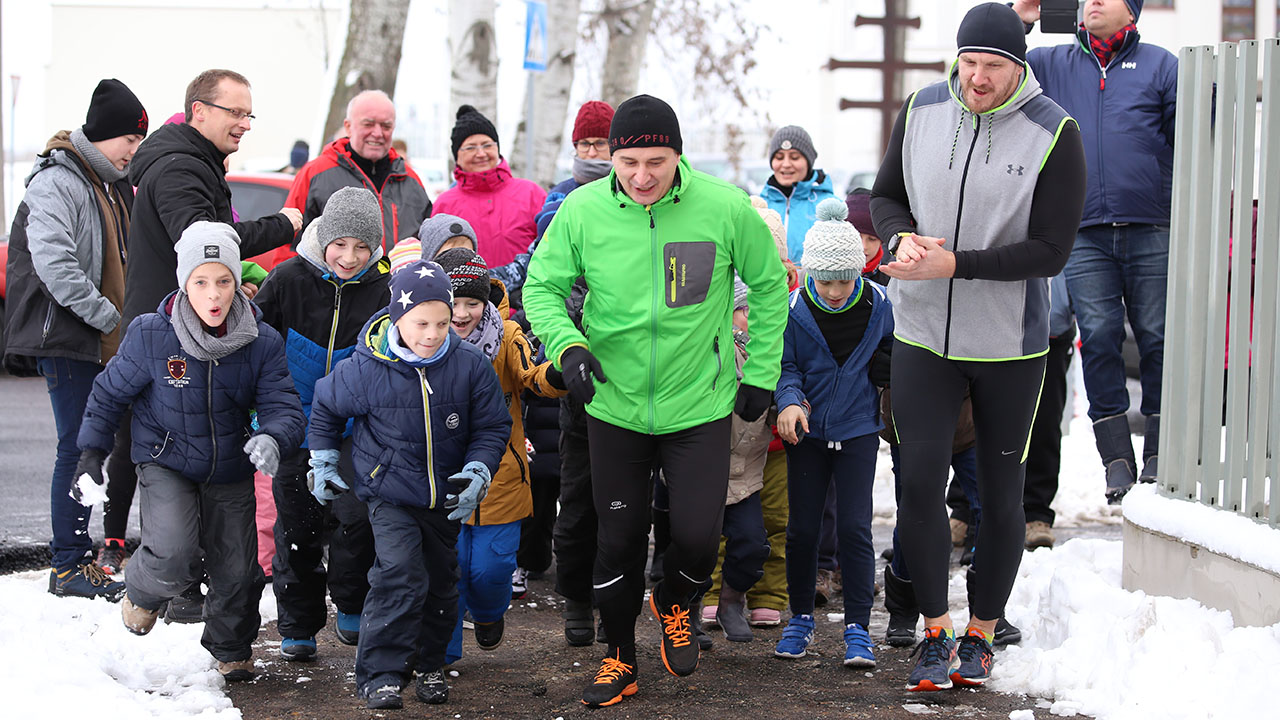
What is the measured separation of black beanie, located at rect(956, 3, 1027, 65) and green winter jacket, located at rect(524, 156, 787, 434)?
→ 3.04 ft

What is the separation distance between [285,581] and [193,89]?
215 centimetres

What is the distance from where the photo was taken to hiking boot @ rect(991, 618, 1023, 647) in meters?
5.33

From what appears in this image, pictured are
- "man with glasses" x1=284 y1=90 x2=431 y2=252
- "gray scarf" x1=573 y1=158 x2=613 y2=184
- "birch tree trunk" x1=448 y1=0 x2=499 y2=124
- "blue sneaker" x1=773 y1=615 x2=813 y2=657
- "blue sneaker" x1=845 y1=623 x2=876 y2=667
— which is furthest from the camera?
"birch tree trunk" x1=448 y1=0 x2=499 y2=124

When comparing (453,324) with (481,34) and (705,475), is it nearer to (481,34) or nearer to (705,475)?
(705,475)

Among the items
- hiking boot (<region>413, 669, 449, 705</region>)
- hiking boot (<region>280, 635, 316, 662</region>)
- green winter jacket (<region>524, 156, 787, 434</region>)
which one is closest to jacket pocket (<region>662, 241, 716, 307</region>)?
green winter jacket (<region>524, 156, 787, 434</region>)

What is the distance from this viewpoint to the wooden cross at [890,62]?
9.26 meters

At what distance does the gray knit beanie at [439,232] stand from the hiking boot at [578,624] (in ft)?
5.40

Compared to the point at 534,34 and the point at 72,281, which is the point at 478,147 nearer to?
the point at 72,281

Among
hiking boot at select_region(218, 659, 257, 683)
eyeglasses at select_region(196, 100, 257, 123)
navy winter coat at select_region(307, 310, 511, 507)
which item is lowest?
hiking boot at select_region(218, 659, 257, 683)

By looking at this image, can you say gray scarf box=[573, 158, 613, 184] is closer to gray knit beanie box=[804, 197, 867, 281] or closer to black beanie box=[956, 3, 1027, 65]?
gray knit beanie box=[804, 197, 867, 281]

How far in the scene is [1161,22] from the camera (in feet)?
119

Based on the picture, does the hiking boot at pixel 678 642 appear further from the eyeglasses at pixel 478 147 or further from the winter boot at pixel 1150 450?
the eyeglasses at pixel 478 147

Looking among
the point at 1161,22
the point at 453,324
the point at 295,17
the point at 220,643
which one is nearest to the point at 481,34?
the point at 453,324

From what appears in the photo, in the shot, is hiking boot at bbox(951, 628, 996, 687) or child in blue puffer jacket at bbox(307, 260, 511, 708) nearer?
child in blue puffer jacket at bbox(307, 260, 511, 708)
